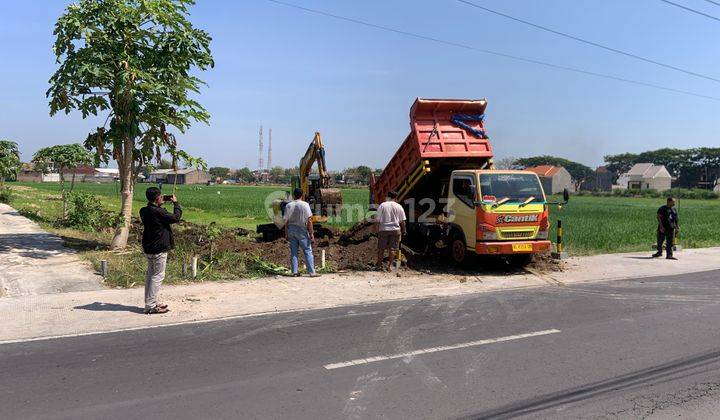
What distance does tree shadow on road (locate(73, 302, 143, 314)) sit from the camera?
8164mm

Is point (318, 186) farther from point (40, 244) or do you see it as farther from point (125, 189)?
point (40, 244)

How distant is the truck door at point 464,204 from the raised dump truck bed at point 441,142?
2.61 feet

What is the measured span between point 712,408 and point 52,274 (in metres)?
10.7

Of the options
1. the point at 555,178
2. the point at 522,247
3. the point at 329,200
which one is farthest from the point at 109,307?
the point at 555,178

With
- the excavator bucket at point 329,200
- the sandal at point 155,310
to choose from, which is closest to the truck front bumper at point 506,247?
the excavator bucket at point 329,200

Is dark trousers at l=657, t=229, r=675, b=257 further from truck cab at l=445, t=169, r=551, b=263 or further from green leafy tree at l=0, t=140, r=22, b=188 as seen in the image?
green leafy tree at l=0, t=140, r=22, b=188

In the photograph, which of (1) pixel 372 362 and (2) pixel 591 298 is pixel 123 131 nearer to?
(1) pixel 372 362

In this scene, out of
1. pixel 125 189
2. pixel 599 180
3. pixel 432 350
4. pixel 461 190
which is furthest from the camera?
pixel 599 180

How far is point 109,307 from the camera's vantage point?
8344 millimetres

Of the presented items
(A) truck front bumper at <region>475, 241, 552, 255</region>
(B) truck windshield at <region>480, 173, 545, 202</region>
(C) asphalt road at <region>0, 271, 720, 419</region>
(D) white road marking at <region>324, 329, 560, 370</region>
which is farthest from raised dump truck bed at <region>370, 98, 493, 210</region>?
(D) white road marking at <region>324, 329, 560, 370</region>

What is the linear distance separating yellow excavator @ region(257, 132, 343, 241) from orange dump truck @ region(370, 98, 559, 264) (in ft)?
6.11

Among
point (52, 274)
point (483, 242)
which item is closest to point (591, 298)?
point (483, 242)

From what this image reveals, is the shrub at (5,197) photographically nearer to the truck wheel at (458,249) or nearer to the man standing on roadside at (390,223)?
the man standing on roadside at (390,223)

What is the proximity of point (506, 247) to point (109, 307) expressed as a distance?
7768 mm
